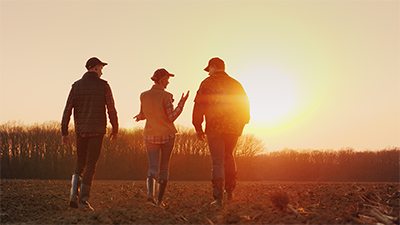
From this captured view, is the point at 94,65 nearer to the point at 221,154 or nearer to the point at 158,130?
the point at 158,130

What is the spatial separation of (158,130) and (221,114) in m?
1.17

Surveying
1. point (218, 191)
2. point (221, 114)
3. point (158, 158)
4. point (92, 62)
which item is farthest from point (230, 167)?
point (92, 62)

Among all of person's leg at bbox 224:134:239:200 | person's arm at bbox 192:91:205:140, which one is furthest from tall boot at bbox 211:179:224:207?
person's arm at bbox 192:91:205:140

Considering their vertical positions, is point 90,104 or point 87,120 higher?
point 90,104

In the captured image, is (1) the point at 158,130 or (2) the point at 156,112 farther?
(2) the point at 156,112

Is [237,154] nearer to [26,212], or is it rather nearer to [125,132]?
[125,132]

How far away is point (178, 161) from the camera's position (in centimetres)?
2950

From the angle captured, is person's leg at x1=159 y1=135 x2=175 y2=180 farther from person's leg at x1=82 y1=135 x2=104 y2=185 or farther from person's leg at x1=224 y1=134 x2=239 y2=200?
person's leg at x1=82 y1=135 x2=104 y2=185

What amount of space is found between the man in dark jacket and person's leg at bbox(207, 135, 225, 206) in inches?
73.0

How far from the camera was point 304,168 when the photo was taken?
3456 centimetres

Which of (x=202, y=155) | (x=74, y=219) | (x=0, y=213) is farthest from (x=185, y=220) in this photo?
(x=202, y=155)

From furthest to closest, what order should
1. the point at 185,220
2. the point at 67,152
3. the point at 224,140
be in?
1. the point at 67,152
2. the point at 224,140
3. the point at 185,220

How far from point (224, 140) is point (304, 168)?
3097cm

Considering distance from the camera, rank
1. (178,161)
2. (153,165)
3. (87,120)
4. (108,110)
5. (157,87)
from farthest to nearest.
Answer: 1. (178,161)
2. (157,87)
3. (108,110)
4. (153,165)
5. (87,120)
